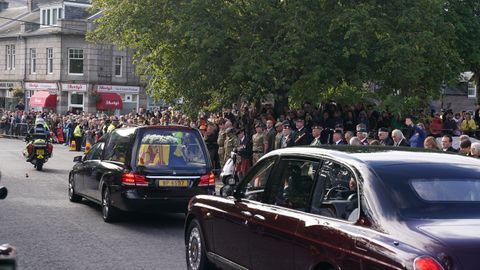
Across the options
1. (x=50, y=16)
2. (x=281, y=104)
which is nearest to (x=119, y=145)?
(x=281, y=104)

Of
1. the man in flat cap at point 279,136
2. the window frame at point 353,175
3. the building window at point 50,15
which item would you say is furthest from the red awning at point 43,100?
the window frame at point 353,175

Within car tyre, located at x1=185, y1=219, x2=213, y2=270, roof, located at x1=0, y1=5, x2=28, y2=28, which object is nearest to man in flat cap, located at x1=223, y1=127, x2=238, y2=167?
car tyre, located at x1=185, y1=219, x2=213, y2=270

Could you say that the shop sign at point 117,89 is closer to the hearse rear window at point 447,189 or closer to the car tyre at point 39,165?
the car tyre at point 39,165

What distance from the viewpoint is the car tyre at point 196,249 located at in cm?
866

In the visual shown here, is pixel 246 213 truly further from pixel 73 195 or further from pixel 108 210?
pixel 73 195

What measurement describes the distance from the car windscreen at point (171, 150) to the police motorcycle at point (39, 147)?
12.2 m

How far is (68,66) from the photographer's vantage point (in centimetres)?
5991

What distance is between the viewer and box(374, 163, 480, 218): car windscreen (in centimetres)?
565

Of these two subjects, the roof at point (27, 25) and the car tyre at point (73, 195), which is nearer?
the car tyre at point (73, 195)

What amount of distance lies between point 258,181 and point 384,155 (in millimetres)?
1661

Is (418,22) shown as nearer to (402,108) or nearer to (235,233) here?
(402,108)

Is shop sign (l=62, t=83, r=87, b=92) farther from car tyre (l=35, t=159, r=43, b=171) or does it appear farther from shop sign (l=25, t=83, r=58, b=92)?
car tyre (l=35, t=159, r=43, b=171)

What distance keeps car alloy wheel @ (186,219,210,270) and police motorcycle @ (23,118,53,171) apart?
53.1 feet

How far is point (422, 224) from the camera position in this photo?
541 cm
